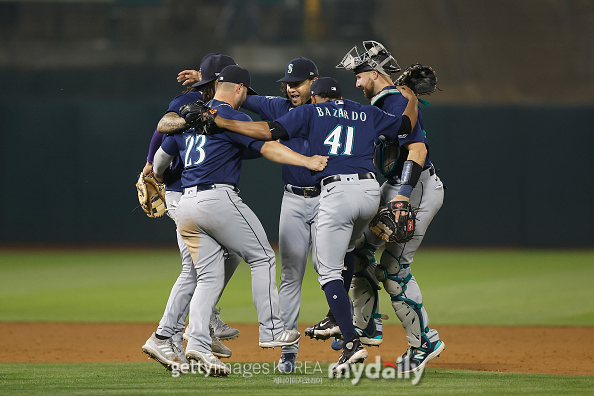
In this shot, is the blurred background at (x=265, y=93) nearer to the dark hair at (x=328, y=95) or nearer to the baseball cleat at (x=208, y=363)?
the dark hair at (x=328, y=95)

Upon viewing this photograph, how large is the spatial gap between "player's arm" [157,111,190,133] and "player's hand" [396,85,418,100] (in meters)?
1.36

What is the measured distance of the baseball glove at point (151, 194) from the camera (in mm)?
5055

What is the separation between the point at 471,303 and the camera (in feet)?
27.3

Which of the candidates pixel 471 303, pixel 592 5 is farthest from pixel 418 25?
pixel 471 303

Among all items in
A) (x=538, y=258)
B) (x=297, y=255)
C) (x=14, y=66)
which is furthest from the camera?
(x=14, y=66)

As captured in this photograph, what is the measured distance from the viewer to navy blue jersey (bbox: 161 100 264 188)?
4.23m

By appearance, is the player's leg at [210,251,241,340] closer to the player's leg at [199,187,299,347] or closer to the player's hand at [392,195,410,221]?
the player's leg at [199,187,299,347]

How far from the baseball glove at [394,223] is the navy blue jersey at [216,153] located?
2.81 feet

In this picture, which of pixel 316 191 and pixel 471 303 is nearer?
pixel 316 191

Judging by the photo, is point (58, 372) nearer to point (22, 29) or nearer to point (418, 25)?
point (22, 29)

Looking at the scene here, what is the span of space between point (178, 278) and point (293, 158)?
3.41 feet

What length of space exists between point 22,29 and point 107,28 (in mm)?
1760

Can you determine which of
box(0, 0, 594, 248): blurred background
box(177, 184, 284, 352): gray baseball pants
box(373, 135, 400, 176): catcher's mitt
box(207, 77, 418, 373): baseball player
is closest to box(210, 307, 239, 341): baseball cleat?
box(177, 184, 284, 352): gray baseball pants

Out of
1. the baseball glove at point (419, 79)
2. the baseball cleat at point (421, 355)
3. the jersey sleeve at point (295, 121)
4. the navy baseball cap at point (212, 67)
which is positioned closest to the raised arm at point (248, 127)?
the jersey sleeve at point (295, 121)
